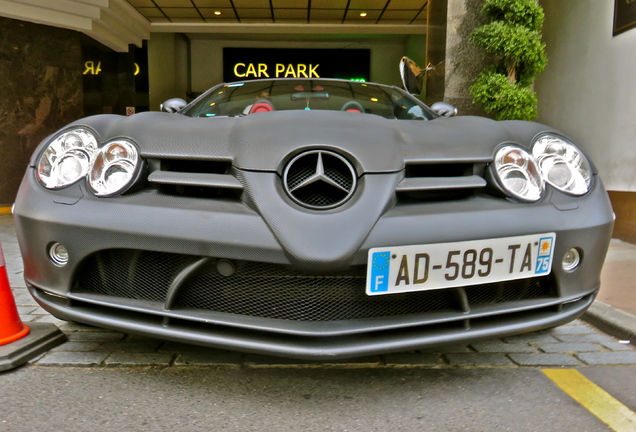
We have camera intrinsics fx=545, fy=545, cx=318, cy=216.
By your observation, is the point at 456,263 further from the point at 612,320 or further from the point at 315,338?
the point at 612,320

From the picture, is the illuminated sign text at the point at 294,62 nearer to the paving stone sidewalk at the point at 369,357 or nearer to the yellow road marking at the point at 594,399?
the paving stone sidewalk at the point at 369,357

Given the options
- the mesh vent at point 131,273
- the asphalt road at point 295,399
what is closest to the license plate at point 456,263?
the asphalt road at point 295,399

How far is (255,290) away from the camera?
1722 mm

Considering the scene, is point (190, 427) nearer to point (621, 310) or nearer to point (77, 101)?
point (621, 310)

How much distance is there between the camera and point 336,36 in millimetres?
15992

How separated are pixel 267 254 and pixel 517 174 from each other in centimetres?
94

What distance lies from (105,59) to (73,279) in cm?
1170

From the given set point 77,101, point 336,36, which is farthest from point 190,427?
point 336,36

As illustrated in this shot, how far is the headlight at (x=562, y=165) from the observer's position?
1948 mm

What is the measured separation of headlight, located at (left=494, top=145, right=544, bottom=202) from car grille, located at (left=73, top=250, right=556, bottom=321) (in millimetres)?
316

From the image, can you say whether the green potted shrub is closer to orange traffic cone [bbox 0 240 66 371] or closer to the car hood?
the car hood

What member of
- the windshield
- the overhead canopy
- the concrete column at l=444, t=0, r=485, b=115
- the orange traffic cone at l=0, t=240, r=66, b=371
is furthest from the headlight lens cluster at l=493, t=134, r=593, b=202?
the overhead canopy

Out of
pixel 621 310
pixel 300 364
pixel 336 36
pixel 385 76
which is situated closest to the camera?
pixel 300 364

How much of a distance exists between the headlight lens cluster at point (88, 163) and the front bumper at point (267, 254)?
0.05m
